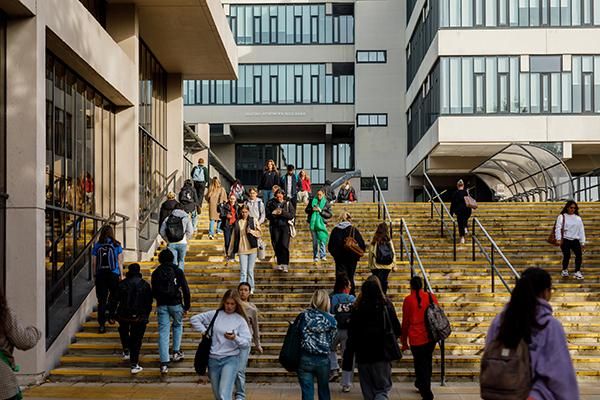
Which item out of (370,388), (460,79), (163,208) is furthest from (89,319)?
(460,79)

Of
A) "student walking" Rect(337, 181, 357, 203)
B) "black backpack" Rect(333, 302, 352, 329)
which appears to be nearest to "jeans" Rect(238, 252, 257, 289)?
"black backpack" Rect(333, 302, 352, 329)

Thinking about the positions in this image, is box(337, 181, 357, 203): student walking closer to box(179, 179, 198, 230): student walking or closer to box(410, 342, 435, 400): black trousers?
box(179, 179, 198, 230): student walking

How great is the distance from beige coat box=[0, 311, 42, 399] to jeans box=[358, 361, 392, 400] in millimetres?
3607

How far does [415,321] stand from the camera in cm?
1120

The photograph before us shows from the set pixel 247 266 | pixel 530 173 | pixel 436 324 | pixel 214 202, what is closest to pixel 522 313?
pixel 436 324

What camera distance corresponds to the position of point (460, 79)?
35.6m

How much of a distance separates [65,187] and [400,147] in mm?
35185

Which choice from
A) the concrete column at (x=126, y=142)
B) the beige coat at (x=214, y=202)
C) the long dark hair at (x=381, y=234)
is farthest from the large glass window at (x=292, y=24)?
the long dark hair at (x=381, y=234)

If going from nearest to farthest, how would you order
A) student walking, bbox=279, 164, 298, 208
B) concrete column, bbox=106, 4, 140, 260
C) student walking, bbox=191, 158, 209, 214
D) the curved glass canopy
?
concrete column, bbox=106, 4, 140, 260 < student walking, bbox=279, 164, 298, 208 < student walking, bbox=191, 158, 209, 214 < the curved glass canopy

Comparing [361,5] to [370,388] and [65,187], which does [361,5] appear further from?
[370,388]

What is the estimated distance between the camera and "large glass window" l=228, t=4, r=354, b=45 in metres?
50.9

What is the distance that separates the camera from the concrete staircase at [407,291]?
44.2 feet

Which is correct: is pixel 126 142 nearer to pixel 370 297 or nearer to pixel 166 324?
pixel 166 324

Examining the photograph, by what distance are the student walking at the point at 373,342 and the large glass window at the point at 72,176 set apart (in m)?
6.22
